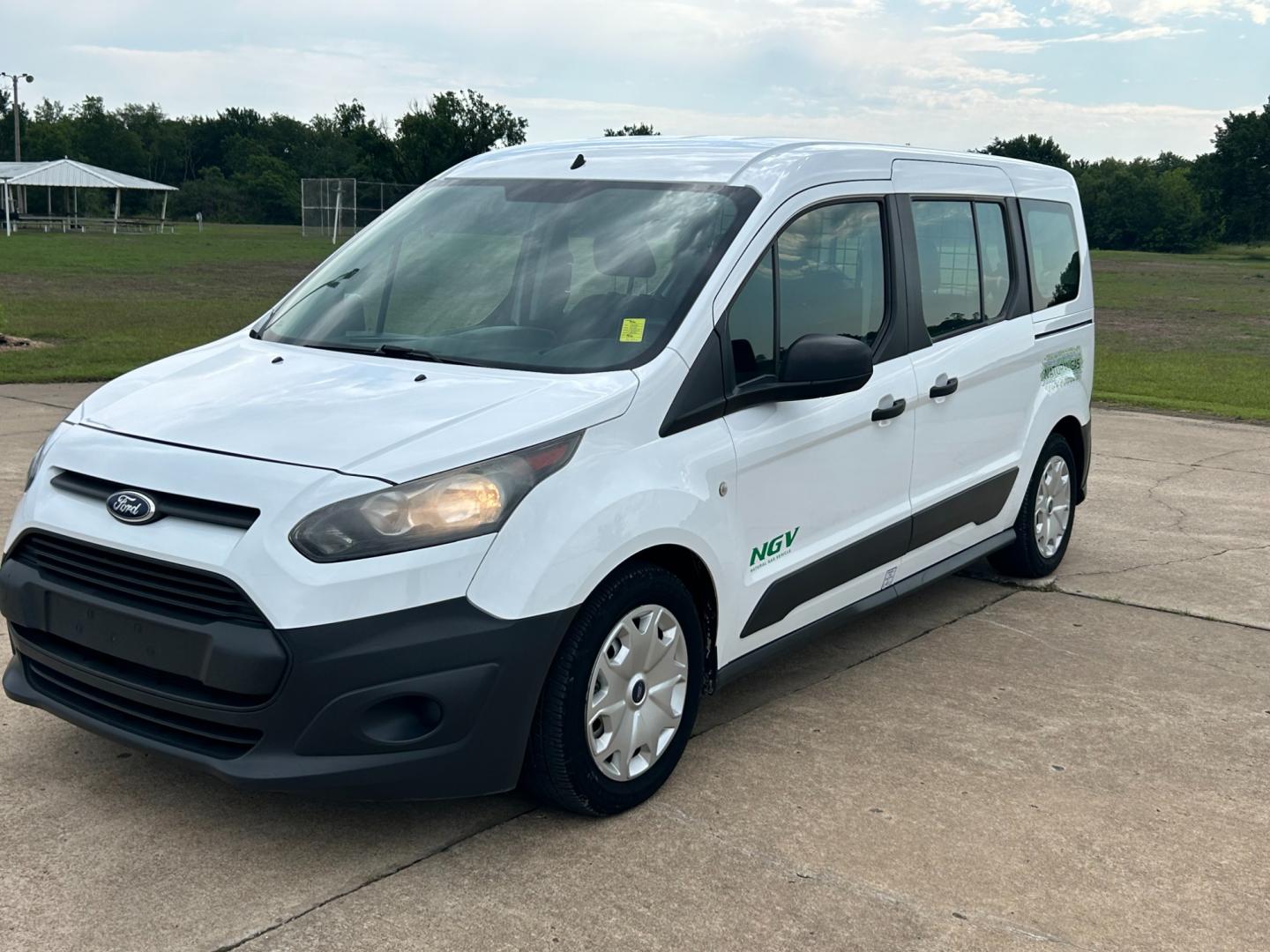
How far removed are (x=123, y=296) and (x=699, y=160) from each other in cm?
2082

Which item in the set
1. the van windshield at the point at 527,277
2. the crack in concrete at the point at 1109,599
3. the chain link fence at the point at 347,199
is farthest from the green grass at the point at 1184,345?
the chain link fence at the point at 347,199

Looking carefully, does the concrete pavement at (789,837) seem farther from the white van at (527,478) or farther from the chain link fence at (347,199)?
the chain link fence at (347,199)

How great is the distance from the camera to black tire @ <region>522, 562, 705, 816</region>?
3432 millimetres

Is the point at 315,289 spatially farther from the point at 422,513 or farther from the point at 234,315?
the point at 234,315

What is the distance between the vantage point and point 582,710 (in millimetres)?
3486

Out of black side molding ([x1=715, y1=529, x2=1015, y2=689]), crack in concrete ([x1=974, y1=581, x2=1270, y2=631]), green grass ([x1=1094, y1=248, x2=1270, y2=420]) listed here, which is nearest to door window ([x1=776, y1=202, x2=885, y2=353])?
black side molding ([x1=715, y1=529, x2=1015, y2=689])

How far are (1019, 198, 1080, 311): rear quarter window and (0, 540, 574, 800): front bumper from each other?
3.47 metres

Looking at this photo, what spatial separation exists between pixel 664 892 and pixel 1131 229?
91546 mm

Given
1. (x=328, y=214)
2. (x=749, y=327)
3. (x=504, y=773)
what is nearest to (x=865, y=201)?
(x=749, y=327)

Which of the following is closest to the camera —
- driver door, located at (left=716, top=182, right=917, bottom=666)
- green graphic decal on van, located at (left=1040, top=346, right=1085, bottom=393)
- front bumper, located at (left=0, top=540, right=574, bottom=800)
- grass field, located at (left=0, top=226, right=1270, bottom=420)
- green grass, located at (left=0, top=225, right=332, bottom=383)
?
front bumper, located at (left=0, top=540, right=574, bottom=800)

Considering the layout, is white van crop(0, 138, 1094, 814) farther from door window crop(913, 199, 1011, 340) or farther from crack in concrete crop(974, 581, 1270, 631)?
crack in concrete crop(974, 581, 1270, 631)

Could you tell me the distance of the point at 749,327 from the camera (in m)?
4.05

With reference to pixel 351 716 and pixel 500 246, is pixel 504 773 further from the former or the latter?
pixel 500 246

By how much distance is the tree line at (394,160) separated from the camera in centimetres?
6538
